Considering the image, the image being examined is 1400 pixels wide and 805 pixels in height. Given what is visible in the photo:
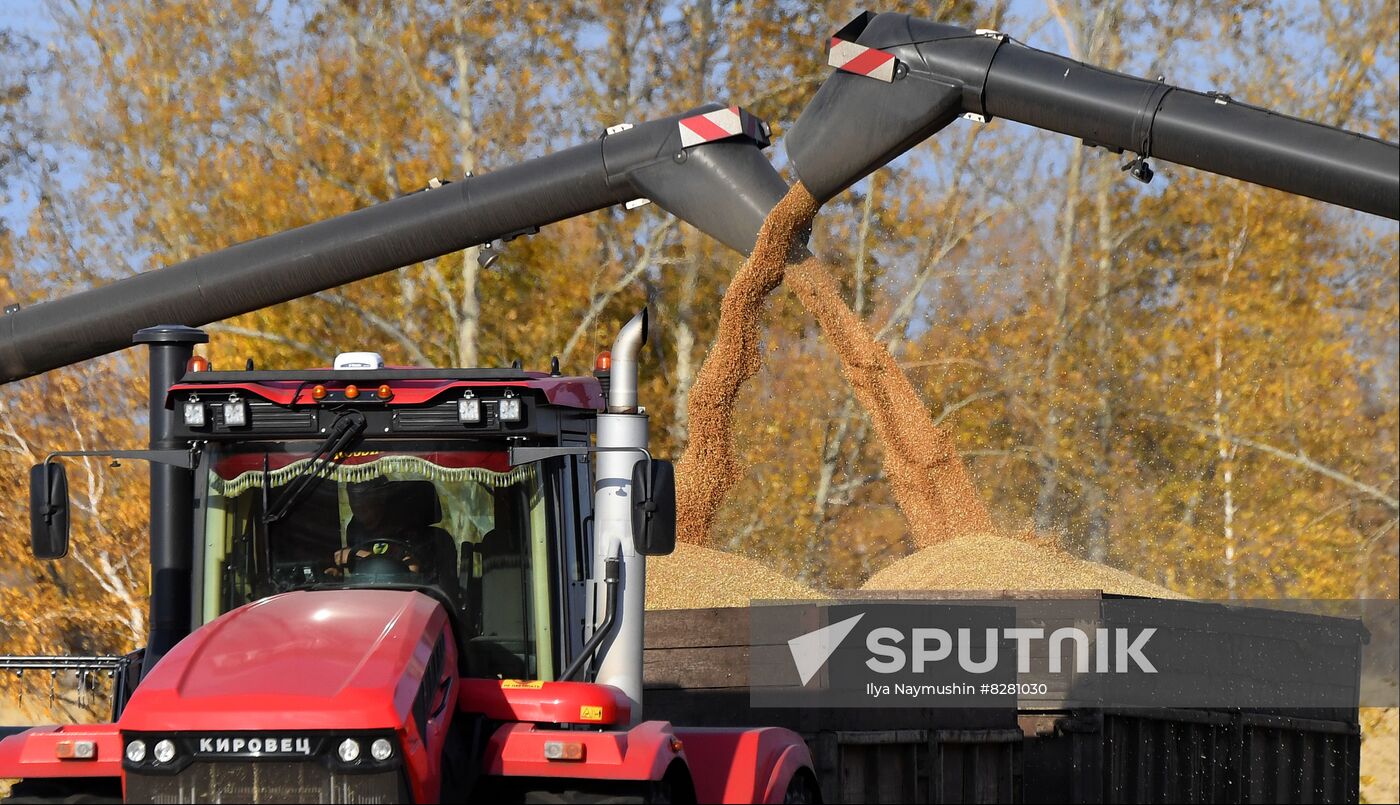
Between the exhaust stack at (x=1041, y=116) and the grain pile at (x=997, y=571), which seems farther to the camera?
the exhaust stack at (x=1041, y=116)

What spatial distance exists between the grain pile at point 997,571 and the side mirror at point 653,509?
3935 millimetres

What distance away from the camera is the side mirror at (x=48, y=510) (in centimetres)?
482

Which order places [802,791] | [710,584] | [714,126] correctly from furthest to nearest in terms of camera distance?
[714,126] → [710,584] → [802,791]

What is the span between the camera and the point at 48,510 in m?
4.82

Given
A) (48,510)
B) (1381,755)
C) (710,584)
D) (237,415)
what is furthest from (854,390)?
(1381,755)

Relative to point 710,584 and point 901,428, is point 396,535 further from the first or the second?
point 901,428

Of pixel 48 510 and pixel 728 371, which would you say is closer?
pixel 48 510

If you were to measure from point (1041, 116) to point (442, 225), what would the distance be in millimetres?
4180

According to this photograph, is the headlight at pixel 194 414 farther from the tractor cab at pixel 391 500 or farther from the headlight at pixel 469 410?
the headlight at pixel 469 410

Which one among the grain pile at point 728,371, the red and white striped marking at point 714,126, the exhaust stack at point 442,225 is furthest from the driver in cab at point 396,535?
the red and white striped marking at point 714,126

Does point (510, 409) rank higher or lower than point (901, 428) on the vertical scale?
higher

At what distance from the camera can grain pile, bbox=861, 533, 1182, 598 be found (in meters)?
8.41

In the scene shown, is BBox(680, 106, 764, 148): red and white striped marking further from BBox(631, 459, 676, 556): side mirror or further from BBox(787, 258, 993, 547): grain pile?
BBox(631, 459, 676, 556): side mirror

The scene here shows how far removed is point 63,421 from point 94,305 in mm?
7790
